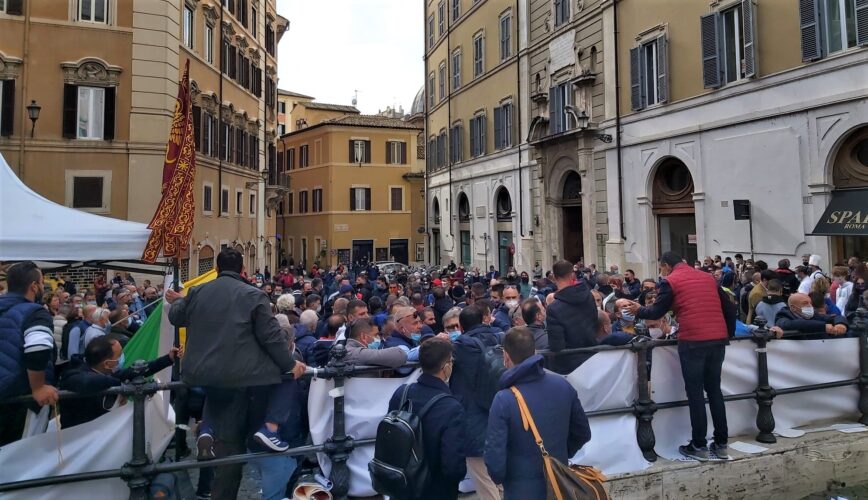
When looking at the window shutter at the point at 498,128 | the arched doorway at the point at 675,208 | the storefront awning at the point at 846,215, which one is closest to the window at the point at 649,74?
the arched doorway at the point at 675,208

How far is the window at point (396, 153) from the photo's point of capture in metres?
43.3

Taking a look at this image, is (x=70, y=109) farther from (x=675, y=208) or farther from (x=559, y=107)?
(x=675, y=208)

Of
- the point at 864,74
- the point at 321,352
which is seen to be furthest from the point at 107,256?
the point at 864,74

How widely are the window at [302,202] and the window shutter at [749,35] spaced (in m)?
36.0

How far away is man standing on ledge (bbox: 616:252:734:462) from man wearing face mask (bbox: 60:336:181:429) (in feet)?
14.0

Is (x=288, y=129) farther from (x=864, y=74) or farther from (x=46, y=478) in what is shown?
(x=46, y=478)

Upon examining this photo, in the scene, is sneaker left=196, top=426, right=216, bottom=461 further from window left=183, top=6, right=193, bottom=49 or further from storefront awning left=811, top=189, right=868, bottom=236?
window left=183, top=6, right=193, bottom=49

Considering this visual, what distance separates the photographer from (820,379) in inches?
214

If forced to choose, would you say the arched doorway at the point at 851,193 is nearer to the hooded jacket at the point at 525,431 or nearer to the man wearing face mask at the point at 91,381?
the hooded jacket at the point at 525,431

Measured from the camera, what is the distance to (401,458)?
317 centimetres

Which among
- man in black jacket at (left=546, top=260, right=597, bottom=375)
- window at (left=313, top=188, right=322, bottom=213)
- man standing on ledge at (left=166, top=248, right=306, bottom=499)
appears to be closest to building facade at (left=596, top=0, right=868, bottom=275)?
man in black jacket at (left=546, top=260, right=597, bottom=375)

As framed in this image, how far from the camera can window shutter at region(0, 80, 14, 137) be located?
16.9 metres

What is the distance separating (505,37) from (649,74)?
10.2 meters

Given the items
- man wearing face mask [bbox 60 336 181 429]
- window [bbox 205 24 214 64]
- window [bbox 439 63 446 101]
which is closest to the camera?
man wearing face mask [bbox 60 336 181 429]
